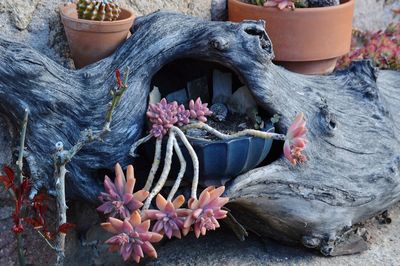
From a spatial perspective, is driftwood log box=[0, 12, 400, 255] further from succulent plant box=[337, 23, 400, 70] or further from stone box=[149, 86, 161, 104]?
succulent plant box=[337, 23, 400, 70]

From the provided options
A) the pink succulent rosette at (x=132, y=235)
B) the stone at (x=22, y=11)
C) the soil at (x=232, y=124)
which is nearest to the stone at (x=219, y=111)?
the soil at (x=232, y=124)

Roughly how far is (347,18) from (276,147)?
0.71m

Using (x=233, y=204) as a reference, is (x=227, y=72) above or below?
above

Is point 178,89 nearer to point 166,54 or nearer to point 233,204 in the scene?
point 166,54

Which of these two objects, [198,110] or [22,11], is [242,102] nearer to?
[198,110]

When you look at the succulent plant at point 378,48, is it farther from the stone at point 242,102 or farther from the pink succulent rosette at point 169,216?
the pink succulent rosette at point 169,216

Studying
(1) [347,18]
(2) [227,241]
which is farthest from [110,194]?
(1) [347,18]

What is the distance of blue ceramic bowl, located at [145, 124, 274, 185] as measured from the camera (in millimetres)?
1543

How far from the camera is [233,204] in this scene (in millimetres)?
1865

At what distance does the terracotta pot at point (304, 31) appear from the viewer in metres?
2.12

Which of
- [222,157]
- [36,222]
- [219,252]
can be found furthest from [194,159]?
[219,252]

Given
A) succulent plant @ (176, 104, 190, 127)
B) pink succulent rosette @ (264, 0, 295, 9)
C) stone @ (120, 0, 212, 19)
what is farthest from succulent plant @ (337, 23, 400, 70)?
succulent plant @ (176, 104, 190, 127)

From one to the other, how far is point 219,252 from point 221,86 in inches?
21.6

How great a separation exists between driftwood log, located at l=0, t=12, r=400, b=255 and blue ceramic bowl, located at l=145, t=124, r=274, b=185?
49 millimetres
